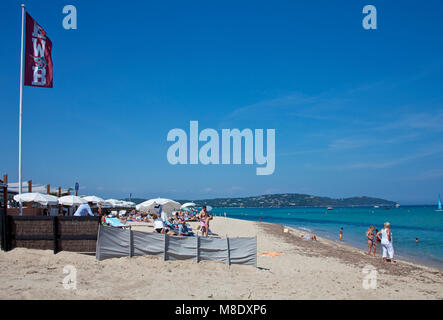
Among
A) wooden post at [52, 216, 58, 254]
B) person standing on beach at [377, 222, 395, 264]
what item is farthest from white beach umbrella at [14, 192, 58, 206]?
person standing on beach at [377, 222, 395, 264]

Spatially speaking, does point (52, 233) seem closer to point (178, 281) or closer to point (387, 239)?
point (178, 281)

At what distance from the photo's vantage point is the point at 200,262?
984cm

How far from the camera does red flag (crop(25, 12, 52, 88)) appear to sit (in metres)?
12.9

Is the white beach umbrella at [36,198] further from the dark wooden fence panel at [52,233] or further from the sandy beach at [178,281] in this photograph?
the sandy beach at [178,281]

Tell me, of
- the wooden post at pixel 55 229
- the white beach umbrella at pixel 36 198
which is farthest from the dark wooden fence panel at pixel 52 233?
the white beach umbrella at pixel 36 198

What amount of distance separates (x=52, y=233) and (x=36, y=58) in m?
7.41

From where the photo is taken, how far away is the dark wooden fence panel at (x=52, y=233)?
9812mm

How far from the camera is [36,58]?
1312 centimetres

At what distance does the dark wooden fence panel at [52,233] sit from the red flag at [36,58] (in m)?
5.87

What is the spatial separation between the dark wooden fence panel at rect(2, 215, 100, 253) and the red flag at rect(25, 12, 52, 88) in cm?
587

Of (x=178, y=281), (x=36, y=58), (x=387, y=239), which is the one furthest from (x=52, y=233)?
(x=387, y=239)
